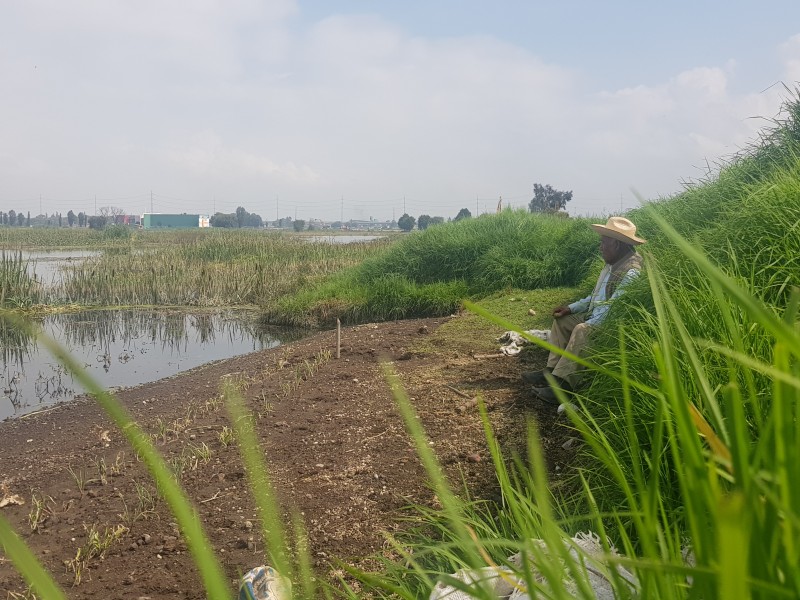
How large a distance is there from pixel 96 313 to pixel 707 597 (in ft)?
49.1

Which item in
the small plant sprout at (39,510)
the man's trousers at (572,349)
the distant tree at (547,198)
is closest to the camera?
the small plant sprout at (39,510)

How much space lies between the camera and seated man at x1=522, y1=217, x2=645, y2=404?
459cm

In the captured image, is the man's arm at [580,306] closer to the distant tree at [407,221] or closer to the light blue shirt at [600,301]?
the light blue shirt at [600,301]

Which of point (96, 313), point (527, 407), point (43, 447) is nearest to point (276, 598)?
point (527, 407)

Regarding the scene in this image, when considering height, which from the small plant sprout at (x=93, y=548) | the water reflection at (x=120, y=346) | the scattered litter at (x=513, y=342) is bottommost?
the water reflection at (x=120, y=346)

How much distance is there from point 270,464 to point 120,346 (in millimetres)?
7897

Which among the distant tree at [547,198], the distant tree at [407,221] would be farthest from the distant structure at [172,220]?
the distant tree at [547,198]

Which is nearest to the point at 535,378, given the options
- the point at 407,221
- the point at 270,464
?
the point at 270,464

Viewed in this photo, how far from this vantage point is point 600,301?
4.88 meters

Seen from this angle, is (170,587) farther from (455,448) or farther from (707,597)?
(707,597)

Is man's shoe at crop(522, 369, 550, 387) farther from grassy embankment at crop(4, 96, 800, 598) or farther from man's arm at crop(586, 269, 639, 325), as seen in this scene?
grassy embankment at crop(4, 96, 800, 598)

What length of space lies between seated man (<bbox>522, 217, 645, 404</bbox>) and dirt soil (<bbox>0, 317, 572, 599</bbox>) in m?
0.19

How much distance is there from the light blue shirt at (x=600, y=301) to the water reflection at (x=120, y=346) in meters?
5.47

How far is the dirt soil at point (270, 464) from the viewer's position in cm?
329
